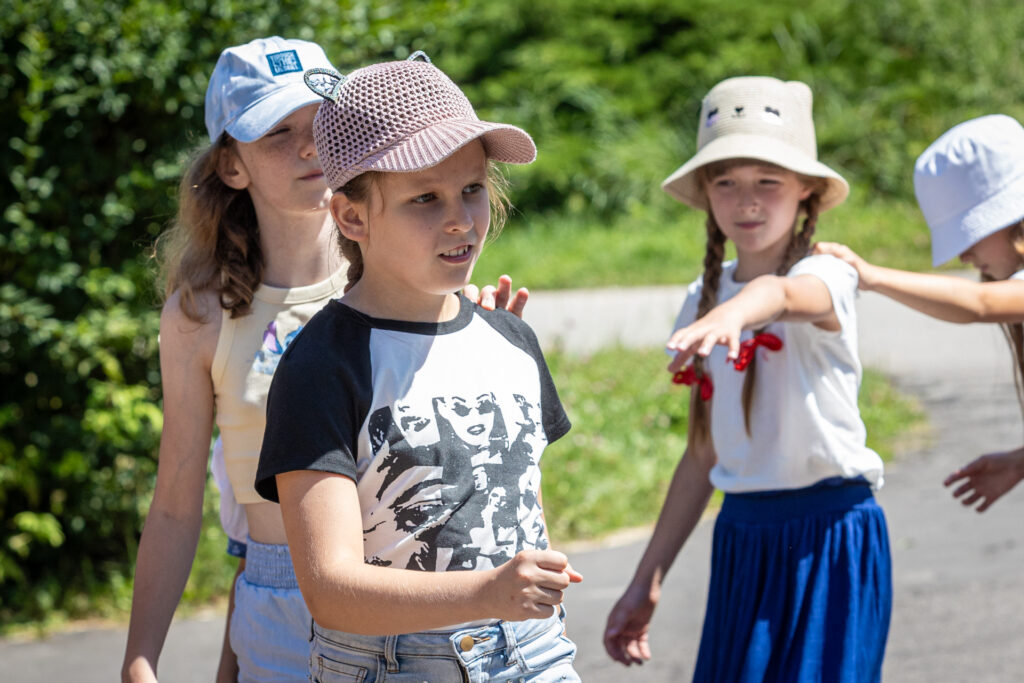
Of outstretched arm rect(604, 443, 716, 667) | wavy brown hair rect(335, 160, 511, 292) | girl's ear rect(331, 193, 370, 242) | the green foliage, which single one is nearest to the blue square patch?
wavy brown hair rect(335, 160, 511, 292)

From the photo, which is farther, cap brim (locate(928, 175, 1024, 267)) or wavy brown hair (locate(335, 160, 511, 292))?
cap brim (locate(928, 175, 1024, 267))

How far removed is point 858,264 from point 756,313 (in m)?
0.48

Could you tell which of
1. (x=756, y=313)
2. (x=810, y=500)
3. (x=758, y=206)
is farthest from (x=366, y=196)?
(x=810, y=500)

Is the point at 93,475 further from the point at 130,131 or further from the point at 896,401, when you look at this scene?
the point at 896,401

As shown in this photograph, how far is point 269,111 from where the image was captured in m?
2.41

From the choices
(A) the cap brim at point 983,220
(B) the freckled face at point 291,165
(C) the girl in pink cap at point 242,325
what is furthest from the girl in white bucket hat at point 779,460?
(B) the freckled face at point 291,165

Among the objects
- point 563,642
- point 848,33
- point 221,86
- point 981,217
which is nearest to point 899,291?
point 981,217

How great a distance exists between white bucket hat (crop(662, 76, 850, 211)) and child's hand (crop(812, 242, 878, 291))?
21 cm

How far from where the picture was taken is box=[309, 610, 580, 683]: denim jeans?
1.87 metres

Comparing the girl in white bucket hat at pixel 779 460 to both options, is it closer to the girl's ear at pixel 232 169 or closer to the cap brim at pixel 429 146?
the cap brim at pixel 429 146

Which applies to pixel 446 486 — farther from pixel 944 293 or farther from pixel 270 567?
pixel 944 293

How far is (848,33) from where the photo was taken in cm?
1422

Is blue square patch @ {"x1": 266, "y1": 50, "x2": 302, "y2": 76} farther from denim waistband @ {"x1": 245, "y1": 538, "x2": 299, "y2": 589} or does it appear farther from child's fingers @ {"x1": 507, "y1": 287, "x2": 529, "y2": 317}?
denim waistband @ {"x1": 245, "y1": 538, "x2": 299, "y2": 589}

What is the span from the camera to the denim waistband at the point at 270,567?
230 centimetres
